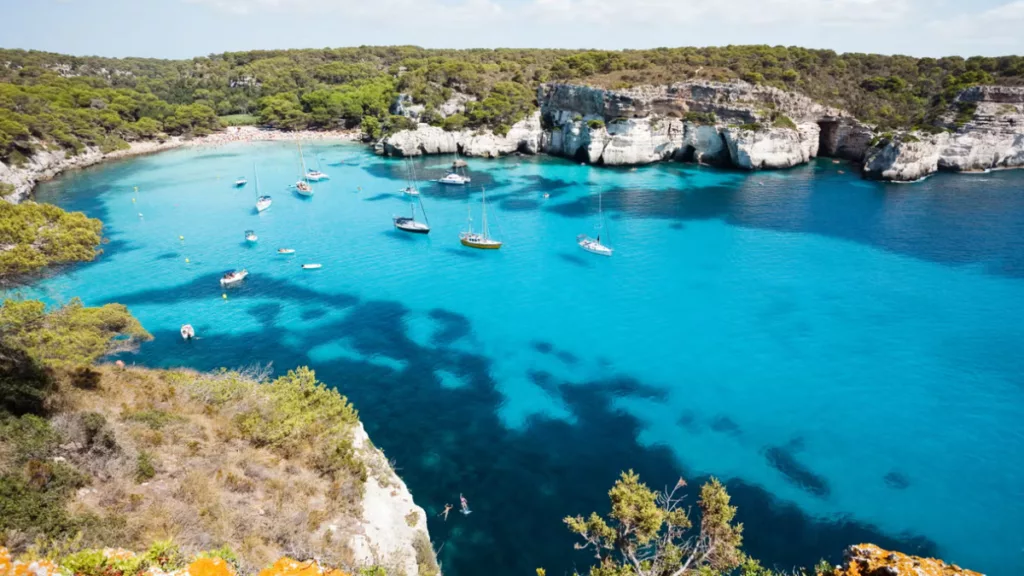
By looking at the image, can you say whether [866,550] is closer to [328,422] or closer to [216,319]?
[328,422]

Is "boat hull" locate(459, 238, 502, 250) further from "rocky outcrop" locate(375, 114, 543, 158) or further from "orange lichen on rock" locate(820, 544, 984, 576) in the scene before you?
"rocky outcrop" locate(375, 114, 543, 158)

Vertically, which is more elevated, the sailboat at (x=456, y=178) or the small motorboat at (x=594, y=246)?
the sailboat at (x=456, y=178)

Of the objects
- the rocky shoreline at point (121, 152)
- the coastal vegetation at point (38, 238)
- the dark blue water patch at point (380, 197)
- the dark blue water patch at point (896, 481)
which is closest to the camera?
the coastal vegetation at point (38, 238)

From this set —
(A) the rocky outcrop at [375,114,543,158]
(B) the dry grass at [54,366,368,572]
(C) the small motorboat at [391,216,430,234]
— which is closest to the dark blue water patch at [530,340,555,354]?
(B) the dry grass at [54,366,368,572]

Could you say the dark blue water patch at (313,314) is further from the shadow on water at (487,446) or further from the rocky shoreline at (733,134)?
the rocky shoreline at (733,134)

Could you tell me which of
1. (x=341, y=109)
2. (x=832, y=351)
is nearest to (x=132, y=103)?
(x=341, y=109)

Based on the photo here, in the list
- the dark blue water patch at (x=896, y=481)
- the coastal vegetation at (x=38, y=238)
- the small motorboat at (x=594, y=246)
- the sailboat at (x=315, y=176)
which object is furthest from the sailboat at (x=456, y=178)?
the dark blue water patch at (x=896, y=481)
